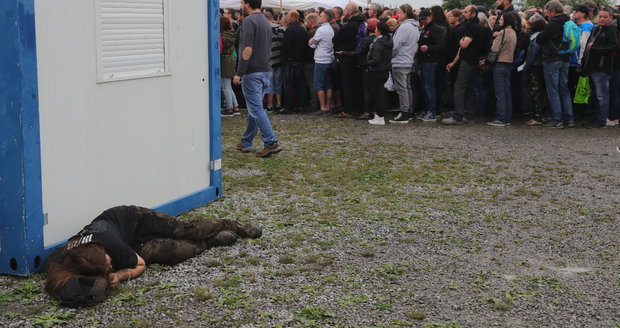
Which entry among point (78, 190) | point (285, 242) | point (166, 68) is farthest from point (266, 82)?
point (78, 190)

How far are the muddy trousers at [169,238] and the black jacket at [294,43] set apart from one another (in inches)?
356

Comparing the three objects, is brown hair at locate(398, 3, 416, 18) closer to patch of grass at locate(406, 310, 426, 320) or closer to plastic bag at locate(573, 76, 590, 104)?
plastic bag at locate(573, 76, 590, 104)

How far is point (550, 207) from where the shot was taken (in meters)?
7.81

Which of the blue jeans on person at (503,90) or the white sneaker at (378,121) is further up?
the blue jeans on person at (503,90)

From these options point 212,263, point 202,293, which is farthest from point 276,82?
point 202,293

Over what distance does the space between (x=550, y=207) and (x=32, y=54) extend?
5.28 metres

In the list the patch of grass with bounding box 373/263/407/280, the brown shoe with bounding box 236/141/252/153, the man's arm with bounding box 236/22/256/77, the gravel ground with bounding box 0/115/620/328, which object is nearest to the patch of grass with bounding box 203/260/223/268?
the gravel ground with bounding box 0/115/620/328

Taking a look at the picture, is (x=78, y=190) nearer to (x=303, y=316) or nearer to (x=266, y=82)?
(x=303, y=316)

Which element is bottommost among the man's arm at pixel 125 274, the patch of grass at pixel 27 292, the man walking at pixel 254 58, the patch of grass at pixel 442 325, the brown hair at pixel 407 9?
the patch of grass at pixel 442 325

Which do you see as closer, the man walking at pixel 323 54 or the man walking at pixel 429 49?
the man walking at pixel 429 49

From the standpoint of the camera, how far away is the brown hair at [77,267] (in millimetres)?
4754

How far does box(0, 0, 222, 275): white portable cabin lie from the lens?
16.8 feet

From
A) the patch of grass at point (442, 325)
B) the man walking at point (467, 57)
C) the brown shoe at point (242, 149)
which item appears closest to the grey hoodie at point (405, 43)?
the man walking at point (467, 57)

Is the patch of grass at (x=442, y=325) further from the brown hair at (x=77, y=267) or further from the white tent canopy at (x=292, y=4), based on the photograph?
the white tent canopy at (x=292, y=4)
